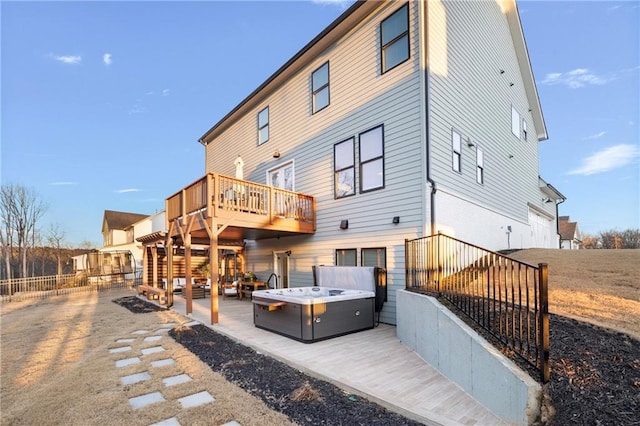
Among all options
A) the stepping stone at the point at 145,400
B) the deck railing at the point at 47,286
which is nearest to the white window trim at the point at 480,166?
the stepping stone at the point at 145,400

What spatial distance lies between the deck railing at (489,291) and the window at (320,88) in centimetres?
544

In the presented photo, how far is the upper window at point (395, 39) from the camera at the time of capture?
736cm

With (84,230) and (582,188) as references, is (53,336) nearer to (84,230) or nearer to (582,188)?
(582,188)

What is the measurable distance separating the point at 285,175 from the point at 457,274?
7345 mm

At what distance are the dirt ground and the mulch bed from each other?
24 mm

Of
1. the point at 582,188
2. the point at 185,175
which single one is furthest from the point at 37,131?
the point at 582,188

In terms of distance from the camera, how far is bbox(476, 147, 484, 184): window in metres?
9.23

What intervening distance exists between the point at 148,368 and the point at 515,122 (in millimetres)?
13596

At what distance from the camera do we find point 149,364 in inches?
189

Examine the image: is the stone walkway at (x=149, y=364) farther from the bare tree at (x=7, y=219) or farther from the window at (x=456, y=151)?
the bare tree at (x=7, y=219)

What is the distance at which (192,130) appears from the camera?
72.2 feet

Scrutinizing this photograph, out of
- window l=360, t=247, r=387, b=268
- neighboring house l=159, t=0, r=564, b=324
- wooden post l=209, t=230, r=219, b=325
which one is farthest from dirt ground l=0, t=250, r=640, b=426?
window l=360, t=247, r=387, b=268

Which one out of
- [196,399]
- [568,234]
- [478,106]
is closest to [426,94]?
[478,106]

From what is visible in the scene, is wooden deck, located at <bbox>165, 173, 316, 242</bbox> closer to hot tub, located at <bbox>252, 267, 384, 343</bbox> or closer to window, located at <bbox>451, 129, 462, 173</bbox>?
hot tub, located at <bbox>252, 267, 384, 343</bbox>
